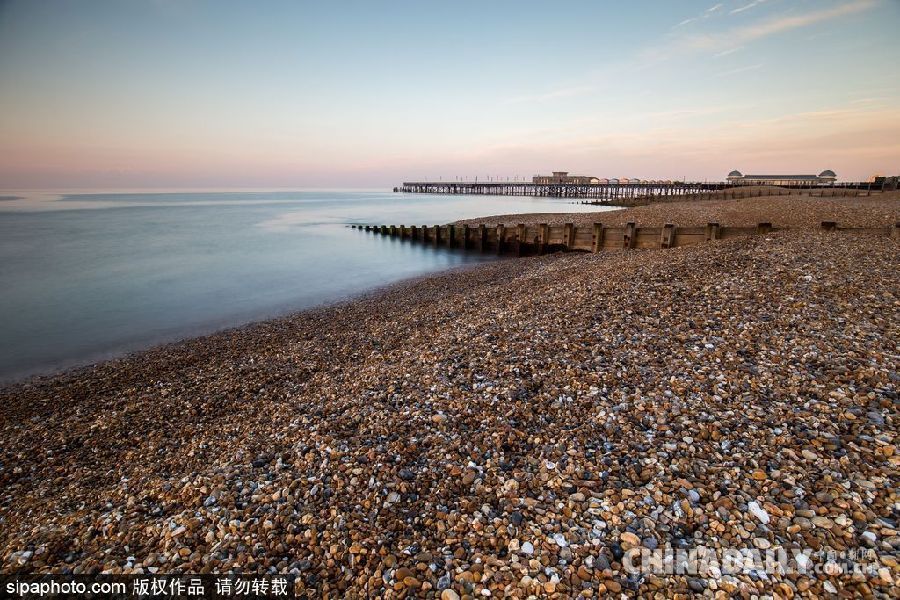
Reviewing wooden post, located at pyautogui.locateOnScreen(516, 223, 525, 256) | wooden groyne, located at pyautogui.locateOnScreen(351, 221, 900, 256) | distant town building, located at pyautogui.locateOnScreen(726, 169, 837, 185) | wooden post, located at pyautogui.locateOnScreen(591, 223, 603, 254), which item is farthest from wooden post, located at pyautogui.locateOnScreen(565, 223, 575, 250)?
distant town building, located at pyautogui.locateOnScreen(726, 169, 837, 185)

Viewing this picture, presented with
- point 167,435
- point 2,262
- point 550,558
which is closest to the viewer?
point 550,558

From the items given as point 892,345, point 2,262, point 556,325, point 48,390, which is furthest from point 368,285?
point 2,262

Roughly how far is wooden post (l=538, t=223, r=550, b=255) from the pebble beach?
12.9 meters

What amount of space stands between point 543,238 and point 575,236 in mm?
2221

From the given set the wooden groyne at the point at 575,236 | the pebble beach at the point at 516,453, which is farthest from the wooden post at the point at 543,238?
the pebble beach at the point at 516,453

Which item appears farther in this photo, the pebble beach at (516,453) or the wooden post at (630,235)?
the wooden post at (630,235)

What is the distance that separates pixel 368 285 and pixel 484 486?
1660 centimetres

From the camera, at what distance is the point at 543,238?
21938mm

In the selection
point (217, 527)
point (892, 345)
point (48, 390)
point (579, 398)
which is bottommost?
point (48, 390)

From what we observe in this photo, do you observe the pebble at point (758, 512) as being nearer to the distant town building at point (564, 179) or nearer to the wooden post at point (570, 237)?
the wooden post at point (570, 237)

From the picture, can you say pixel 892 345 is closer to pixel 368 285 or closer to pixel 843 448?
pixel 843 448

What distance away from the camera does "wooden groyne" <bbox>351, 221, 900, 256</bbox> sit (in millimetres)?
14117

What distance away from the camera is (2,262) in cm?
2525

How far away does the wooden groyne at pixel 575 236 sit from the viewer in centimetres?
1412
